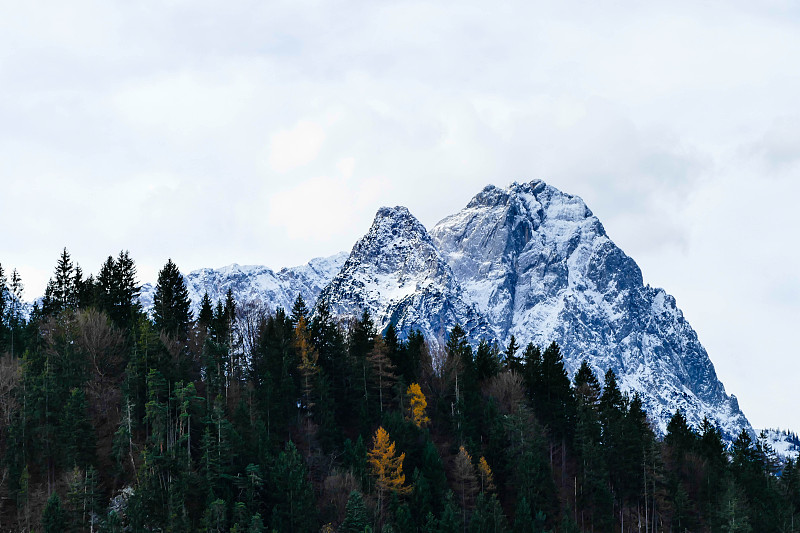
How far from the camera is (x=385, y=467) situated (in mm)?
94062

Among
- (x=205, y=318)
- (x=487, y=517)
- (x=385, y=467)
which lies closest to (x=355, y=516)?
(x=385, y=467)

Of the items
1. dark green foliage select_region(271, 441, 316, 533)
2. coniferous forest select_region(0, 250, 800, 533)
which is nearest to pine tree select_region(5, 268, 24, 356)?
coniferous forest select_region(0, 250, 800, 533)

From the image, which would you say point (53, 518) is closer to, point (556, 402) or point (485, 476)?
point (485, 476)

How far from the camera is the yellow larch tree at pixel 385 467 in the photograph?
302 feet

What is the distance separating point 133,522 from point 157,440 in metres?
8.33

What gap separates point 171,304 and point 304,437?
27489 millimetres

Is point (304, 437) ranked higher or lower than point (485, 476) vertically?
higher

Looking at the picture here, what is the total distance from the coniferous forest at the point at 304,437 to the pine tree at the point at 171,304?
0.96 ft

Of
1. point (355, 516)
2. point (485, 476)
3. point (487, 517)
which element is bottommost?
point (487, 517)

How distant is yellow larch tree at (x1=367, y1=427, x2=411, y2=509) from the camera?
9219 centimetres

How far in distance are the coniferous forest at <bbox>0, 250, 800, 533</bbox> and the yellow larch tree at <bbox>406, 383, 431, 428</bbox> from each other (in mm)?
265

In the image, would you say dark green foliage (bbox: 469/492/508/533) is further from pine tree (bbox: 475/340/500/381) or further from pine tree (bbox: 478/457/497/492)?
pine tree (bbox: 475/340/500/381)

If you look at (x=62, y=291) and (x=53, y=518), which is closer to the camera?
(x=53, y=518)

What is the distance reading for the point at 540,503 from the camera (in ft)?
332
